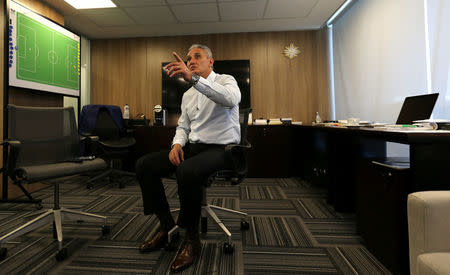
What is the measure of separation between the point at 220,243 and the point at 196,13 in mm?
3076

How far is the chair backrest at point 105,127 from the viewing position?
3094 millimetres

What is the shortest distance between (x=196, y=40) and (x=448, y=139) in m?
3.80

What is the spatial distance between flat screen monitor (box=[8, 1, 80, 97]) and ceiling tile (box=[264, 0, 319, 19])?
2.81 m

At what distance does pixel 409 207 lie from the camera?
0.73 metres

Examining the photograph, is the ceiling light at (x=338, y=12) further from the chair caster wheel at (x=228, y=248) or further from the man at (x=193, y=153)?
the chair caster wheel at (x=228, y=248)

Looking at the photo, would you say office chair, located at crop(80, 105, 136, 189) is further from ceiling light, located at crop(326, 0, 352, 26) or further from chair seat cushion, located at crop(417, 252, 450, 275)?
ceiling light, located at crop(326, 0, 352, 26)

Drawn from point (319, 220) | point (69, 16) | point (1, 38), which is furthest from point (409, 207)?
point (69, 16)

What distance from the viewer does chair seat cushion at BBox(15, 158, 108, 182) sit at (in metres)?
1.31

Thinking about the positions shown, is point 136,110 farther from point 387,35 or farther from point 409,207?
point 409,207

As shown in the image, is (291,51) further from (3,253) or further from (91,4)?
(3,253)

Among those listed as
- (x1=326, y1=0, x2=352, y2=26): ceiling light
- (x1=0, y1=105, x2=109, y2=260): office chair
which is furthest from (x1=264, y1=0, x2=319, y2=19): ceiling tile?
(x1=0, y1=105, x2=109, y2=260): office chair

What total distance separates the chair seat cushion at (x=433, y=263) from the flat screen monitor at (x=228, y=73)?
10.9ft

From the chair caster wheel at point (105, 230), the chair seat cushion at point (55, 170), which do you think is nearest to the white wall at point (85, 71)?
the chair seat cushion at point (55, 170)

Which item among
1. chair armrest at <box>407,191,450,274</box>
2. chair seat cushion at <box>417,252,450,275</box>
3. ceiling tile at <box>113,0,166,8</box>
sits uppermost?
ceiling tile at <box>113,0,166,8</box>
